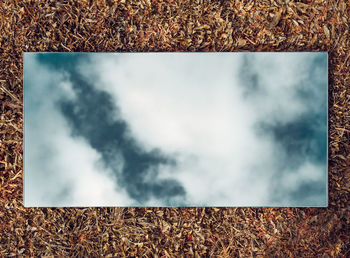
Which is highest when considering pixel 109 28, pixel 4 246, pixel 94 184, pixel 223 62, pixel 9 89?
pixel 109 28

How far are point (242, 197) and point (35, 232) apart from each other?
110 cm

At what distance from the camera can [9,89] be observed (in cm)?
123

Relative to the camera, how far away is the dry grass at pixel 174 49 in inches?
47.5

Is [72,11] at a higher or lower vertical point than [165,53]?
higher

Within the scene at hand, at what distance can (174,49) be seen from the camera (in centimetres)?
121

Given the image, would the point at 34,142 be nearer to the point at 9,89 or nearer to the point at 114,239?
the point at 9,89

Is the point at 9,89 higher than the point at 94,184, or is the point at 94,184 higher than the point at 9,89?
the point at 9,89

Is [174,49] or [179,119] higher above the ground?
[174,49]

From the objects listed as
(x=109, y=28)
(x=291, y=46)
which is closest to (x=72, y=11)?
(x=109, y=28)

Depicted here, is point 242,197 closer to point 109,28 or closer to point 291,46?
point 291,46

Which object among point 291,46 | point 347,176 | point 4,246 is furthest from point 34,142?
point 347,176

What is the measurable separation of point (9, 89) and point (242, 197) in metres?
1.33

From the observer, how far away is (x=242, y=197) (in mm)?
1183

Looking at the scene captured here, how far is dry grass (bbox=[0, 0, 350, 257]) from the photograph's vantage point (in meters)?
1.21
